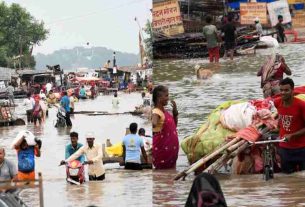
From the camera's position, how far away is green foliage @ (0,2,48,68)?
2909cm

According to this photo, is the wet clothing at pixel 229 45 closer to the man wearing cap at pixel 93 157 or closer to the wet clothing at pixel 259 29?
the wet clothing at pixel 259 29

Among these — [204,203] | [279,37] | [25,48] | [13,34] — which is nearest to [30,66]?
[25,48]

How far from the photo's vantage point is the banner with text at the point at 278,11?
8852 mm

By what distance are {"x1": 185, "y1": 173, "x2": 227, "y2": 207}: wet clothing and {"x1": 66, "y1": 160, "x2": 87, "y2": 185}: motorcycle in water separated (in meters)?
4.71

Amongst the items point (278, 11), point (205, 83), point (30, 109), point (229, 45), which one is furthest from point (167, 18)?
point (30, 109)

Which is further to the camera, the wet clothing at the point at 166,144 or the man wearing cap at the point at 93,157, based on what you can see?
the man wearing cap at the point at 93,157

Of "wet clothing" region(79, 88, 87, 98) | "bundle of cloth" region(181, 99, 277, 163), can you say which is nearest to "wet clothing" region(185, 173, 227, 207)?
"bundle of cloth" region(181, 99, 277, 163)

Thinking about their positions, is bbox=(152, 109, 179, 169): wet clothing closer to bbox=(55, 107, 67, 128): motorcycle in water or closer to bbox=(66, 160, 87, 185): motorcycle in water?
bbox=(66, 160, 87, 185): motorcycle in water

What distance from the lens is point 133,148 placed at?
35.9 feet

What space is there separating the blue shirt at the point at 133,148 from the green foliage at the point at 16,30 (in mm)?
14988

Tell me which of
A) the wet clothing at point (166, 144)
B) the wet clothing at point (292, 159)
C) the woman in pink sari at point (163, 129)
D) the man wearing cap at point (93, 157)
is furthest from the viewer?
the man wearing cap at point (93, 157)

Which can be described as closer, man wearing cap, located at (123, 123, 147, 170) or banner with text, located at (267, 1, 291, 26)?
banner with text, located at (267, 1, 291, 26)

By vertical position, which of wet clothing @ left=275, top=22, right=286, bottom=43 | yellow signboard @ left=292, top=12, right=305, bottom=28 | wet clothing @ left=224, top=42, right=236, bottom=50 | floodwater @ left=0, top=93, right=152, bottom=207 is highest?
yellow signboard @ left=292, top=12, right=305, bottom=28

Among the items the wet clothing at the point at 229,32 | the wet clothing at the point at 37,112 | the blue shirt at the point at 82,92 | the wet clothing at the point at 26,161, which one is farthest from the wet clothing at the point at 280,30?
the blue shirt at the point at 82,92
